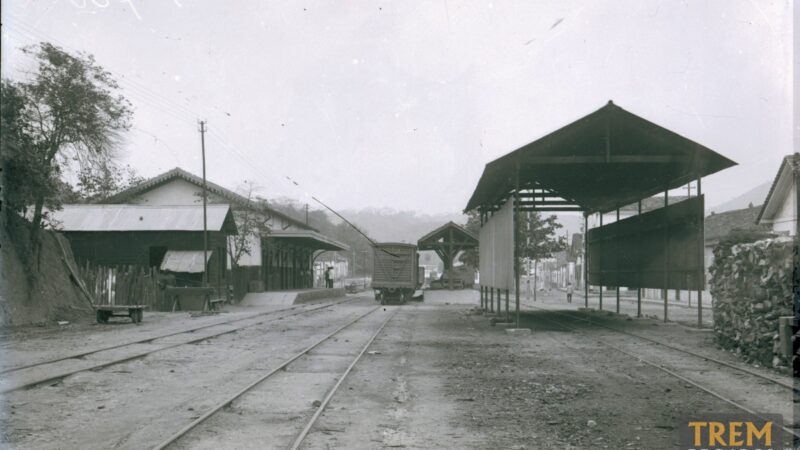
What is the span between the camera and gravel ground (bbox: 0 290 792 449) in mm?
6414

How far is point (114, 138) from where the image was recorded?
24406 mm

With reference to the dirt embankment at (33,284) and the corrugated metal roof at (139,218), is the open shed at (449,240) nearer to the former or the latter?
the corrugated metal roof at (139,218)

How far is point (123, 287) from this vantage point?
28.8 m

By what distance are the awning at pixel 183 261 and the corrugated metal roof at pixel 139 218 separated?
3.84 ft

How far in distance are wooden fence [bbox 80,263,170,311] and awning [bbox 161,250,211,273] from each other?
147 cm

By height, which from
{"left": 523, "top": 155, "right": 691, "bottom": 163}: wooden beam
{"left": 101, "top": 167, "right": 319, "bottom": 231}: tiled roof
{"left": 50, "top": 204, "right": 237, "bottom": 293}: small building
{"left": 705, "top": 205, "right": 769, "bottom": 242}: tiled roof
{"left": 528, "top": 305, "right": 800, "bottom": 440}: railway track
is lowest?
{"left": 528, "top": 305, "right": 800, "bottom": 440}: railway track

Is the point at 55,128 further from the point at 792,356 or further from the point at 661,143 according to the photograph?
the point at 792,356

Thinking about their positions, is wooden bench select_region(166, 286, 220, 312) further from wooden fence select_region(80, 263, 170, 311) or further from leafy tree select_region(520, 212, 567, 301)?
leafy tree select_region(520, 212, 567, 301)

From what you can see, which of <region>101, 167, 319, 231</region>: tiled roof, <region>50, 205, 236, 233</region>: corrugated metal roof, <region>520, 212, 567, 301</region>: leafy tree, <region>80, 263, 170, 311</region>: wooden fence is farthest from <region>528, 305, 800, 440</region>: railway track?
<region>101, 167, 319, 231</region>: tiled roof

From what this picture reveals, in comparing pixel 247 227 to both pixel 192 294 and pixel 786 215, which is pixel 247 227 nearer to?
pixel 192 294

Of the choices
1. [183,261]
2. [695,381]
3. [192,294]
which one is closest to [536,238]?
[183,261]

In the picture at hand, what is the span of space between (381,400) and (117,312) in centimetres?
1596

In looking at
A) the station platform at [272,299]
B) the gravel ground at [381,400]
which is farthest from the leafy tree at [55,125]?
the station platform at [272,299]

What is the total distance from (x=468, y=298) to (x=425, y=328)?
21.4 m
